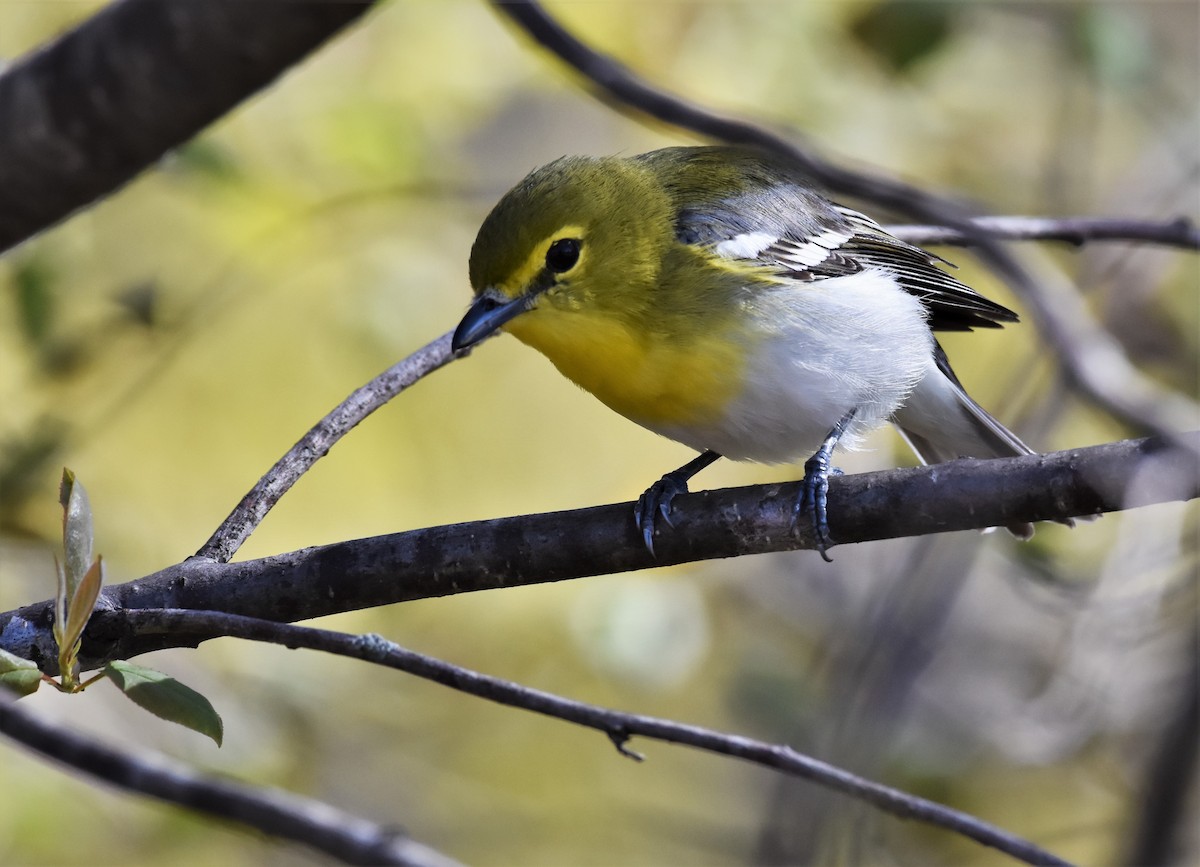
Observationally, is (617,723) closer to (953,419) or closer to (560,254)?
(560,254)

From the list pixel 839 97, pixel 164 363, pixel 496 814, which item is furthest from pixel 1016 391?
pixel 164 363

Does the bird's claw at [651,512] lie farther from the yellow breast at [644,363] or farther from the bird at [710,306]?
the yellow breast at [644,363]

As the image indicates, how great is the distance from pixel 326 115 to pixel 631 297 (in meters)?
1.98

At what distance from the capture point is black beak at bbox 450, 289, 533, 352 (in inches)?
117

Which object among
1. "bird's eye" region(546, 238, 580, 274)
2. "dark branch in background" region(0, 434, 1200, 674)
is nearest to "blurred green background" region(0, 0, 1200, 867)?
"dark branch in background" region(0, 434, 1200, 674)

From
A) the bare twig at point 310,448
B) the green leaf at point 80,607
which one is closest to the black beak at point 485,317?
the bare twig at point 310,448

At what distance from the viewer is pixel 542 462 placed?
5434 mm

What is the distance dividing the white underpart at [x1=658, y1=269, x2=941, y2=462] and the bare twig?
67 cm

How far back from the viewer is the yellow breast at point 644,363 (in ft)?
10.2

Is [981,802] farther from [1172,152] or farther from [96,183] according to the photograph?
[96,183]

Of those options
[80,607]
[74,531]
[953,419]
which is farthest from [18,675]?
[953,419]

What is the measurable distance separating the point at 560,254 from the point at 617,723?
4.82 ft

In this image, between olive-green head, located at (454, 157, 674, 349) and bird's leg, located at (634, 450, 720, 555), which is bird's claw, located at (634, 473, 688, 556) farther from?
olive-green head, located at (454, 157, 674, 349)

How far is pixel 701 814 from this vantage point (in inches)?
241
